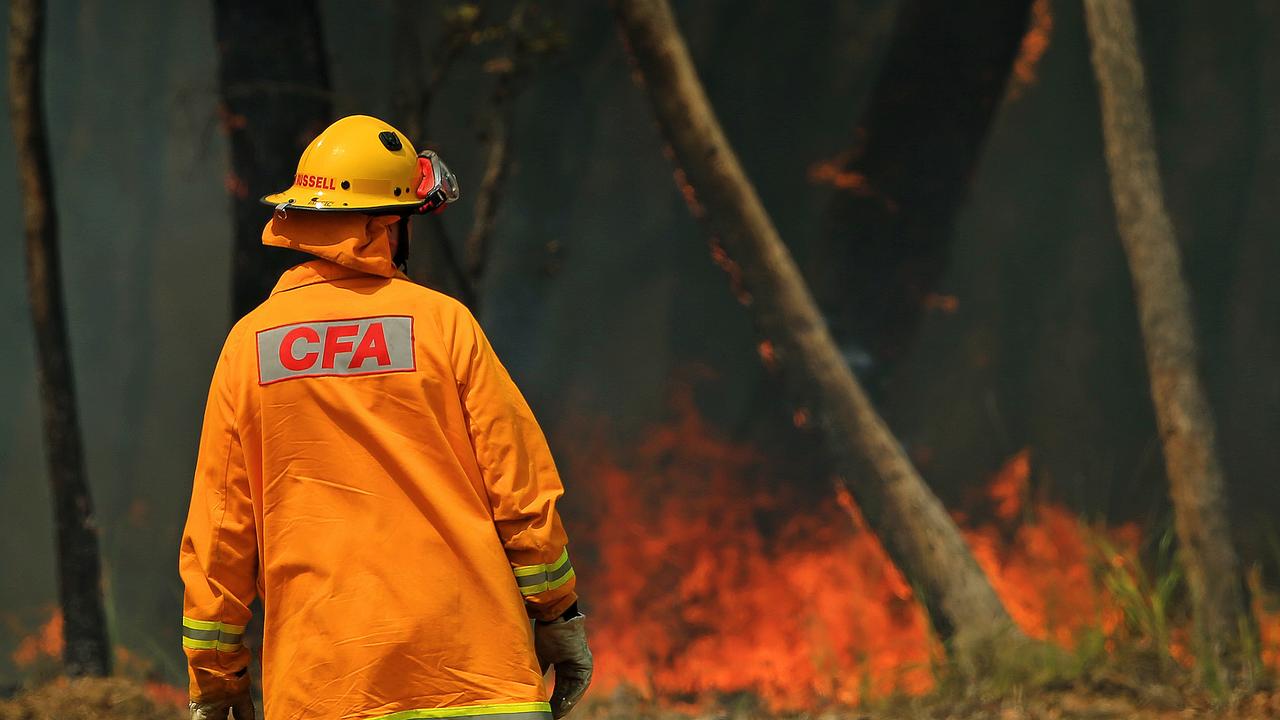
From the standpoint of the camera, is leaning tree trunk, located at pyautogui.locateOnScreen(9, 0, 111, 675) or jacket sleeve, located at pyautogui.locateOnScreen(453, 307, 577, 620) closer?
jacket sleeve, located at pyautogui.locateOnScreen(453, 307, 577, 620)

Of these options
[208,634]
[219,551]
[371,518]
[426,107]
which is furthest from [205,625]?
[426,107]

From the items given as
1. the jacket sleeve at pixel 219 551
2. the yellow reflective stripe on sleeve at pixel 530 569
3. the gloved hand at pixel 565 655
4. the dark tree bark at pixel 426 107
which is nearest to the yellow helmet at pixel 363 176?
the jacket sleeve at pixel 219 551

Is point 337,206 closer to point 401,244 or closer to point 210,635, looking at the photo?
point 401,244

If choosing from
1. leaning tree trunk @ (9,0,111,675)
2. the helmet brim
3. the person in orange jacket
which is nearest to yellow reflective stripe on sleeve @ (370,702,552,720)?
the person in orange jacket

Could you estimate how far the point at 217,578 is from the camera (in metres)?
2.22

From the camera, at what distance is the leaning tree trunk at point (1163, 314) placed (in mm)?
5062

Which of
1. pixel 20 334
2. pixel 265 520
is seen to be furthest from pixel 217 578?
pixel 20 334

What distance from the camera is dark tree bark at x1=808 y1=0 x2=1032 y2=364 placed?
5.59 metres

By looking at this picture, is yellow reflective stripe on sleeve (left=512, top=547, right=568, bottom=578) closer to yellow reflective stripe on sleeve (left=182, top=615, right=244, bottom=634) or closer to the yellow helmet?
yellow reflective stripe on sleeve (left=182, top=615, right=244, bottom=634)

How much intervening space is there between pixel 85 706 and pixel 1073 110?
4621 mm

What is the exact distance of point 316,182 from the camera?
7.73 feet

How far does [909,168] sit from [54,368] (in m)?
3.87

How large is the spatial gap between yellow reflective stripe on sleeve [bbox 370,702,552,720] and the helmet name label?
0.96 meters

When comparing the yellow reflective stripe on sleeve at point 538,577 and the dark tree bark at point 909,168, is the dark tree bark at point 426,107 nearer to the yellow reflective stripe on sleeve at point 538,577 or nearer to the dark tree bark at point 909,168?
the dark tree bark at point 909,168
